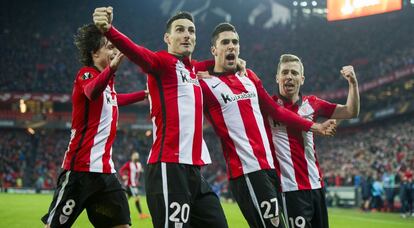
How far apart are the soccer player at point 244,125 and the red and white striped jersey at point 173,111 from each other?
1.45 feet

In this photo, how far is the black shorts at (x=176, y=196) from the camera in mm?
4379

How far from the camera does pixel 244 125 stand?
5.07 m

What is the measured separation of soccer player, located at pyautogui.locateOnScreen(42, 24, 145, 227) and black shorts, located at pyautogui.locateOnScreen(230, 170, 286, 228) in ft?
4.09

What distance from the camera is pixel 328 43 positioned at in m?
48.3

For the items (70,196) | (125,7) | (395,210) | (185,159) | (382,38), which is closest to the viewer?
(185,159)

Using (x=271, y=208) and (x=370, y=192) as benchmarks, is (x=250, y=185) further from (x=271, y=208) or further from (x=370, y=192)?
(x=370, y=192)

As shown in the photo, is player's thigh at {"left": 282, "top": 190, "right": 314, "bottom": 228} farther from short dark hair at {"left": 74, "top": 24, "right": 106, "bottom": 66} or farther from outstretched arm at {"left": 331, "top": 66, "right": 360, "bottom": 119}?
short dark hair at {"left": 74, "top": 24, "right": 106, "bottom": 66}

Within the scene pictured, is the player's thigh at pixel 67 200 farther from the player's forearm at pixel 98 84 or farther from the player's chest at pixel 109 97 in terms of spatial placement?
the player's forearm at pixel 98 84

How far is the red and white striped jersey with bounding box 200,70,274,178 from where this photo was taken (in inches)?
197

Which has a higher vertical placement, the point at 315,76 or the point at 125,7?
the point at 125,7

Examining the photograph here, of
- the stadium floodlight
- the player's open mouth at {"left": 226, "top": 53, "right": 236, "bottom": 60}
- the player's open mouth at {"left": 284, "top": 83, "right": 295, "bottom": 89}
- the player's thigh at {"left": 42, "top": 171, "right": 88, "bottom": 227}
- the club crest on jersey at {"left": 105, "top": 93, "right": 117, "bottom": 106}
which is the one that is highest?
the stadium floodlight

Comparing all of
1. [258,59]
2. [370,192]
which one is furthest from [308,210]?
[258,59]

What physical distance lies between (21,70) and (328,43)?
2688 cm

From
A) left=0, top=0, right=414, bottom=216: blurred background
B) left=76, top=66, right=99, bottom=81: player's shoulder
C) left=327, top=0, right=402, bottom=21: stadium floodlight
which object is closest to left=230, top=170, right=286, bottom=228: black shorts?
left=76, top=66, right=99, bottom=81: player's shoulder
